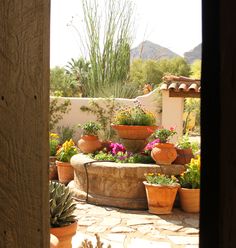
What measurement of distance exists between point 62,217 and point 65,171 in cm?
477

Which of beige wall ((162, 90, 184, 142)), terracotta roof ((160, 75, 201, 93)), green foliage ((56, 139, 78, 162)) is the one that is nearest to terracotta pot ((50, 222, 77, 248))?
green foliage ((56, 139, 78, 162))

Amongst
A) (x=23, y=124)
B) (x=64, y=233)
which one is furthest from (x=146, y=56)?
(x=23, y=124)

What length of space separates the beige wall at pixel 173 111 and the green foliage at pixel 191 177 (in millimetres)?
4106

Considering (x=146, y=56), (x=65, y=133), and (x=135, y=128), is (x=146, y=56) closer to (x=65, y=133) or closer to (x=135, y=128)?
(x=65, y=133)

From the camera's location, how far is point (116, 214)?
643 cm

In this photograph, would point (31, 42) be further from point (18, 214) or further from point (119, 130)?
point (119, 130)

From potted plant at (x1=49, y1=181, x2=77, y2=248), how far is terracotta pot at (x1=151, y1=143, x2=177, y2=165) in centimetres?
332

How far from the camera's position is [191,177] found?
6.73 meters

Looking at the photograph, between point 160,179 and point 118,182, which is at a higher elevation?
point 160,179

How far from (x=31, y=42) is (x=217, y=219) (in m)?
0.60

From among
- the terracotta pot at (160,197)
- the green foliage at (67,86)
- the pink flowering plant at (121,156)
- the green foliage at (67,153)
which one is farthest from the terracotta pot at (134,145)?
the green foliage at (67,86)

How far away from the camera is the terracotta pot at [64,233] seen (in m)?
3.67

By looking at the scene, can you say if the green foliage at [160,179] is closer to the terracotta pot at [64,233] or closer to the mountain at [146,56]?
the terracotta pot at [64,233]

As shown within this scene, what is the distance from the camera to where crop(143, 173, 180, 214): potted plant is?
21.2 feet
